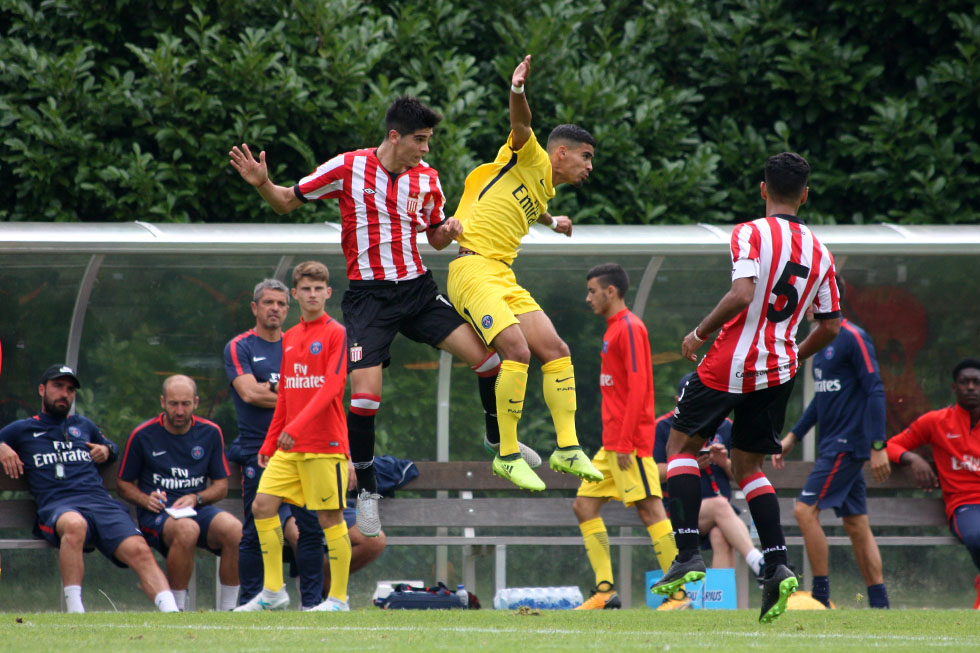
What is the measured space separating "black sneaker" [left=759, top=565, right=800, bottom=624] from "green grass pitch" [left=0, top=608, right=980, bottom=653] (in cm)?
10

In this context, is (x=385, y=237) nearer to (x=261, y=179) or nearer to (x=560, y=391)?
(x=261, y=179)

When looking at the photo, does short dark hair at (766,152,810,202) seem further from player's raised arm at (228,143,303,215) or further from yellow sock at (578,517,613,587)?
yellow sock at (578,517,613,587)

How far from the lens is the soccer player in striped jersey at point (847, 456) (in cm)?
790

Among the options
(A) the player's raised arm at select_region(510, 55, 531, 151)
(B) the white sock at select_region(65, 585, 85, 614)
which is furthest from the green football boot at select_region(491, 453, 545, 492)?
(B) the white sock at select_region(65, 585, 85, 614)

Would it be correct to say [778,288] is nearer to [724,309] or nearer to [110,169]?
[724,309]

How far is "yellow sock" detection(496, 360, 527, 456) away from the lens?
238 inches

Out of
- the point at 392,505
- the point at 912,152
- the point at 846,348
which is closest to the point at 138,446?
the point at 392,505

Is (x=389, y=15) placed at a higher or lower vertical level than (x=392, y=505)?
higher

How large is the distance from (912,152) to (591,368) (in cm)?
421

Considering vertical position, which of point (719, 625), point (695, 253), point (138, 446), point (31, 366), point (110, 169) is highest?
point (110, 169)

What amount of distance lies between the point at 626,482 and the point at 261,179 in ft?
10.4

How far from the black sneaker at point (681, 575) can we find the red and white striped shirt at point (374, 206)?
1.92 metres

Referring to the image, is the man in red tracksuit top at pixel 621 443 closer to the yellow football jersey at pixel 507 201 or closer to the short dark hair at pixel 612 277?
the short dark hair at pixel 612 277

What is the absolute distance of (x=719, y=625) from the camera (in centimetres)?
573
